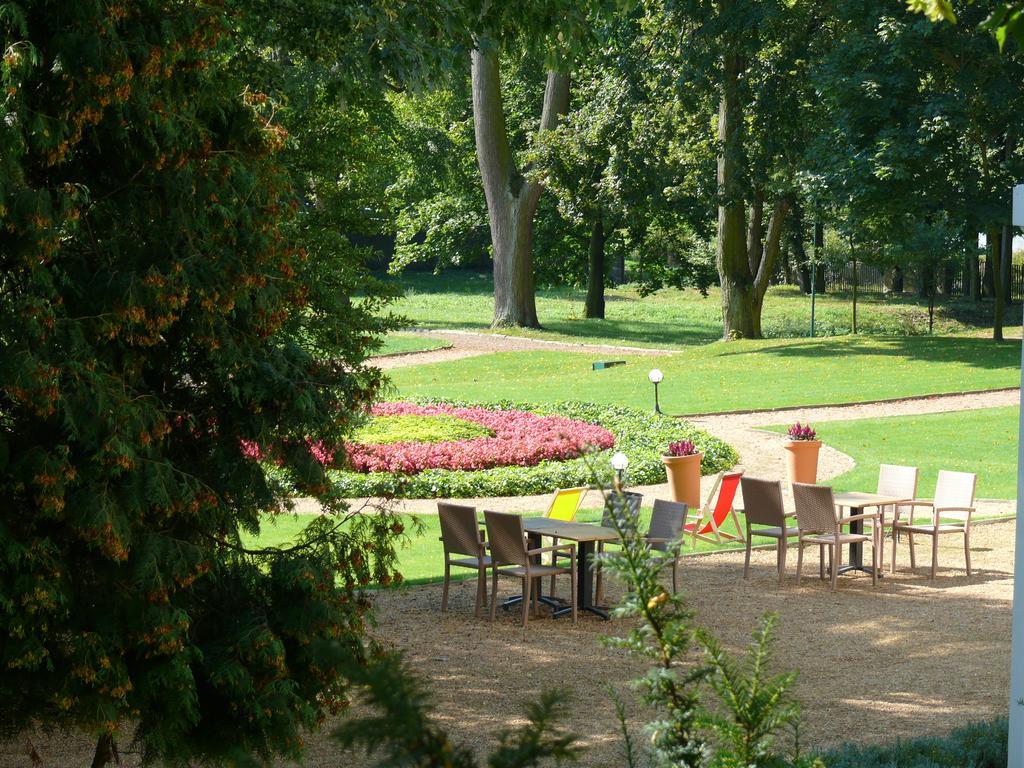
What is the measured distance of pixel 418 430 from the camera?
19.0 meters

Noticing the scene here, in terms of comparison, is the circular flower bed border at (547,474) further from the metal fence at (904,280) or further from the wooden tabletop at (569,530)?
the metal fence at (904,280)

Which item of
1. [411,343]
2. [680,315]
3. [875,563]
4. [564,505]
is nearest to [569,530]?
[564,505]

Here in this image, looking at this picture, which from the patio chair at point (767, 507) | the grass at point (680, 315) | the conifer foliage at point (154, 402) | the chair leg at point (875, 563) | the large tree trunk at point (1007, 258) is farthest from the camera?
the grass at point (680, 315)

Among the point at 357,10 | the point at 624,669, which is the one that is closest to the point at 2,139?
the point at 357,10

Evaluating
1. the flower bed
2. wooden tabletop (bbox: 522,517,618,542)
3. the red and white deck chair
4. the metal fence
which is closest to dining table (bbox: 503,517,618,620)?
wooden tabletop (bbox: 522,517,618,542)

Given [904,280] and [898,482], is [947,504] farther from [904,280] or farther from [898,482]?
[904,280]

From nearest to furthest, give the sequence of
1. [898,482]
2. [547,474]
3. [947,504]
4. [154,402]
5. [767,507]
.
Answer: [154,402] < [767,507] < [947,504] < [898,482] < [547,474]

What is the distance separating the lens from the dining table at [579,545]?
10.6 metres

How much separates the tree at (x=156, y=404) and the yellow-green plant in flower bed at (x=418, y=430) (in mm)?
11568

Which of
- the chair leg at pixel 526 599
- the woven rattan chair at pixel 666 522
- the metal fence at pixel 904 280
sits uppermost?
the metal fence at pixel 904 280

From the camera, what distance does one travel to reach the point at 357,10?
8.64m

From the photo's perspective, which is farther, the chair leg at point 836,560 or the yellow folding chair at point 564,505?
the yellow folding chair at point 564,505

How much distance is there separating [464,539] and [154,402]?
16.4 ft

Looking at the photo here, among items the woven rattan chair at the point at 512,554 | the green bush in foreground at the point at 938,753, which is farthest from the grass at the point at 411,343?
the green bush in foreground at the point at 938,753
